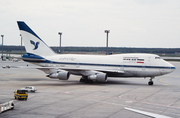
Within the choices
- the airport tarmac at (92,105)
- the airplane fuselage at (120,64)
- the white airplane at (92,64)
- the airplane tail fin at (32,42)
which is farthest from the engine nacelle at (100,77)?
the airplane tail fin at (32,42)

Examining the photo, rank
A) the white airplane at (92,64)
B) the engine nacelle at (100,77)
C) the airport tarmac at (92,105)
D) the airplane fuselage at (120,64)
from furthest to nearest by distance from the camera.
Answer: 1. the airplane fuselage at (120,64)
2. the white airplane at (92,64)
3. the engine nacelle at (100,77)
4. the airport tarmac at (92,105)

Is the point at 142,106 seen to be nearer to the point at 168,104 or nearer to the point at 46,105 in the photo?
the point at 168,104

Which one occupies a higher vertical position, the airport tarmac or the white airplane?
the white airplane

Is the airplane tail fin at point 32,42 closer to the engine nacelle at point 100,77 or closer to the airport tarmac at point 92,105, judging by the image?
the engine nacelle at point 100,77

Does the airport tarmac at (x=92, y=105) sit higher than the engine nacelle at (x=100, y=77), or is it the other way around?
the engine nacelle at (x=100, y=77)

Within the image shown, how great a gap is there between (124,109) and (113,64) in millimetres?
18851

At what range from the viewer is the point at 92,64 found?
41469 millimetres

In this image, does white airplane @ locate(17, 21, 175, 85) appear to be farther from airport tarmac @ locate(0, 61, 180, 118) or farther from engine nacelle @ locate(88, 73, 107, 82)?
airport tarmac @ locate(0, 61, 180, 118)

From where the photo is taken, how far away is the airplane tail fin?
4309 cm

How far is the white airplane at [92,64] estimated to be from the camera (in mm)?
38500

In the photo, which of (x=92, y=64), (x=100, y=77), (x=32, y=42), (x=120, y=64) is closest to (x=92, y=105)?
(x=100, y=77)

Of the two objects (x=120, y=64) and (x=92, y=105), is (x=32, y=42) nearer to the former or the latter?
(x=120, y=64)

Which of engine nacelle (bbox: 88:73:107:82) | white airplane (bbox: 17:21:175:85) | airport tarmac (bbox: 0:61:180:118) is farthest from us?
white airplane (bbox: 17:21:175:85)

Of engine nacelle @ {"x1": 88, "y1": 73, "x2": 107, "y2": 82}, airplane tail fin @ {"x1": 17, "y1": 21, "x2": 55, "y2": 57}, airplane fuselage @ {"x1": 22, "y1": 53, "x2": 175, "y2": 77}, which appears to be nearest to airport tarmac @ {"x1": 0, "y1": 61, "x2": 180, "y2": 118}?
engine nacelle @ {"x1": 88, "y1": 73, "x2": 107, "y2": 82}
